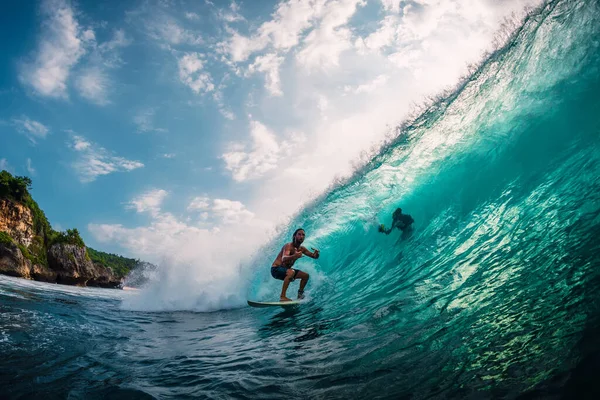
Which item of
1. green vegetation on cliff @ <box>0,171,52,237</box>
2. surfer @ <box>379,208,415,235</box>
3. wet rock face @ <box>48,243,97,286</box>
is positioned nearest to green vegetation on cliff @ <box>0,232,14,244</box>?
green vegetation on cliff @ <box>0,171,52,237</box>

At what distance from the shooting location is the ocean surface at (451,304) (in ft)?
6.95

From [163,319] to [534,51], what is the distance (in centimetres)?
1523

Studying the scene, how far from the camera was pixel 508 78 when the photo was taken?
37.5 feet

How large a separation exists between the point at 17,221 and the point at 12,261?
7033 mm

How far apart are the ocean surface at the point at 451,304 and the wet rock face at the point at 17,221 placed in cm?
3213

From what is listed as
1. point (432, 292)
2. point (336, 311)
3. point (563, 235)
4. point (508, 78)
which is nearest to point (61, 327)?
point (336, 311)

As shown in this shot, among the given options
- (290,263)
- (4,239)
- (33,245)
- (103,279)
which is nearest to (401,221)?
(290,263)

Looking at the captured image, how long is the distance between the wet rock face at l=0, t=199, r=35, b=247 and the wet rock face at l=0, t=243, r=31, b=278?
143 inches

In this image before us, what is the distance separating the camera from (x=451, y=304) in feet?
11.9

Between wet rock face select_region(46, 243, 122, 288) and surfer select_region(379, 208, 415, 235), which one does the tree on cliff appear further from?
surfer select_region(379, 208, 415, 235)

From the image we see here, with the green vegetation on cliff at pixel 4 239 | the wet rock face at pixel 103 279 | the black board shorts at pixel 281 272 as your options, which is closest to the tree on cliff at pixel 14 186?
the green vegetation on cliff at pixel 4 239

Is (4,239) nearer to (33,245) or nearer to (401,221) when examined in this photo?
(33,245)

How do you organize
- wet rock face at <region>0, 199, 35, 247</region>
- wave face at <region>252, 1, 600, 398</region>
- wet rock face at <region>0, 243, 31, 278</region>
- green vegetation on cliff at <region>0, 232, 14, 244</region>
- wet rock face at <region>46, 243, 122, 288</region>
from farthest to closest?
wet rock face at <region>46, 243, 122, 288</region> < wet rock face at <region>0, 199, 35, 247</region> < green vegetation on cliff at <region>0, 232, 14, 244</region> < wet rock face at <region>0, 243, 31, 278</region> < wave face at <region>252, 1, 600, 398</region>

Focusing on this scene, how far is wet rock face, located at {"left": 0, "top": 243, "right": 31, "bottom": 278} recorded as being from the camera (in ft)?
85.2
